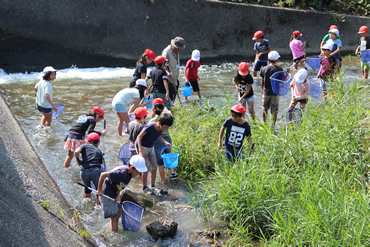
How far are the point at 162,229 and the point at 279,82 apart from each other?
4.35m

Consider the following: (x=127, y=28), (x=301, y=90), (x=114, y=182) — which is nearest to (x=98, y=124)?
(x=114, y=182)

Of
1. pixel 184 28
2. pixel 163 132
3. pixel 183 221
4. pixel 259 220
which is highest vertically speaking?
pixel 184 28

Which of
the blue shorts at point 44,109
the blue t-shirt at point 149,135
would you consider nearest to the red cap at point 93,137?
the blue t-shirt at point 149,135

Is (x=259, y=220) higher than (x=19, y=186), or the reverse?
(x=19, y=186)

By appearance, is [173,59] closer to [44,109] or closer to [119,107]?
[119,107]

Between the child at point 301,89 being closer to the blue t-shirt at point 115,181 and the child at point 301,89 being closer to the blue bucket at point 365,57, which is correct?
the blue t-shirt at point 115,181

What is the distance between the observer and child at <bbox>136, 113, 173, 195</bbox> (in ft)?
16.9

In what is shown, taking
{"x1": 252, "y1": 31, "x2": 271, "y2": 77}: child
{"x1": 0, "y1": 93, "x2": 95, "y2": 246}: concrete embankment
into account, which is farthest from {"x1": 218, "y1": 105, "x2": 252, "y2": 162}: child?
{"x1": 252, "y1": 31, "x2": 271, "y2": 77}: child

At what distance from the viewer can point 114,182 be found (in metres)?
4.59

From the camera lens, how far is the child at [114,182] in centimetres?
452

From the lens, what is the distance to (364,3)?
63.5 feet

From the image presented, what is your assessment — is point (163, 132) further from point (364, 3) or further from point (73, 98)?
point (364, 3)

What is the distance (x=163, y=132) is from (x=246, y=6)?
12216 millimetres

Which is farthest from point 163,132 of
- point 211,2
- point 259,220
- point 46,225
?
point 211,2
